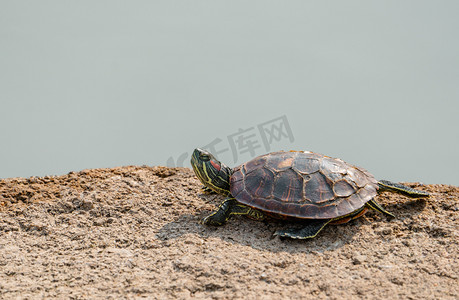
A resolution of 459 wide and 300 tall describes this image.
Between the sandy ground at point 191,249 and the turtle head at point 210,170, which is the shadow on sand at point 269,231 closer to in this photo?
the sandy ground at point 191,249

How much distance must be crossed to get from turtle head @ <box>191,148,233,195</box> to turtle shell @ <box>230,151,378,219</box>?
15cm

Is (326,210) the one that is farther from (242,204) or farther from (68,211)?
(68,211)

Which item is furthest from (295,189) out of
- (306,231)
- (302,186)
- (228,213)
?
(228,213)

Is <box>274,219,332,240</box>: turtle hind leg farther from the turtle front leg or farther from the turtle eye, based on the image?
the turtle eye

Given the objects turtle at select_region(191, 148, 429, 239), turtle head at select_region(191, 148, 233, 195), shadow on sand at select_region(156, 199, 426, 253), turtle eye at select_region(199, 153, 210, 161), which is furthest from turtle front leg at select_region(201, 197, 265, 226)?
turtle eye at select_region(199, 153, 210, 161)

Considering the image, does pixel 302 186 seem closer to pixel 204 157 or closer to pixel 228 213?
pixel 228 213

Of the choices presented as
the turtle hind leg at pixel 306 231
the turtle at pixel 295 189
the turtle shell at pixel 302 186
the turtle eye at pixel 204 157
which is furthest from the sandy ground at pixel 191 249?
the turtle eye at pixel 204 157

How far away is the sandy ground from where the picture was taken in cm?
478

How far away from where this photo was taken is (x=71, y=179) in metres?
7.49

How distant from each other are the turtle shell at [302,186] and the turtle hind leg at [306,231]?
0.16 meters

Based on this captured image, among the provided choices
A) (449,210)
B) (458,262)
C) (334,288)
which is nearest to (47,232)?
(334,288)

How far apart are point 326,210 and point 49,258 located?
3471mm

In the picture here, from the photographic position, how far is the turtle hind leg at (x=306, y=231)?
18.2ft

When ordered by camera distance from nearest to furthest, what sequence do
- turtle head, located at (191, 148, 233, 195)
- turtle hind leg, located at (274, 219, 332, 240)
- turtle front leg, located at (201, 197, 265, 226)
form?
turtle hind leg, located at (274, 219, 332, 240), turtle front leg, located at (201, 197, 265, 226), turtle head, located at (191, 148, 233, 195)
